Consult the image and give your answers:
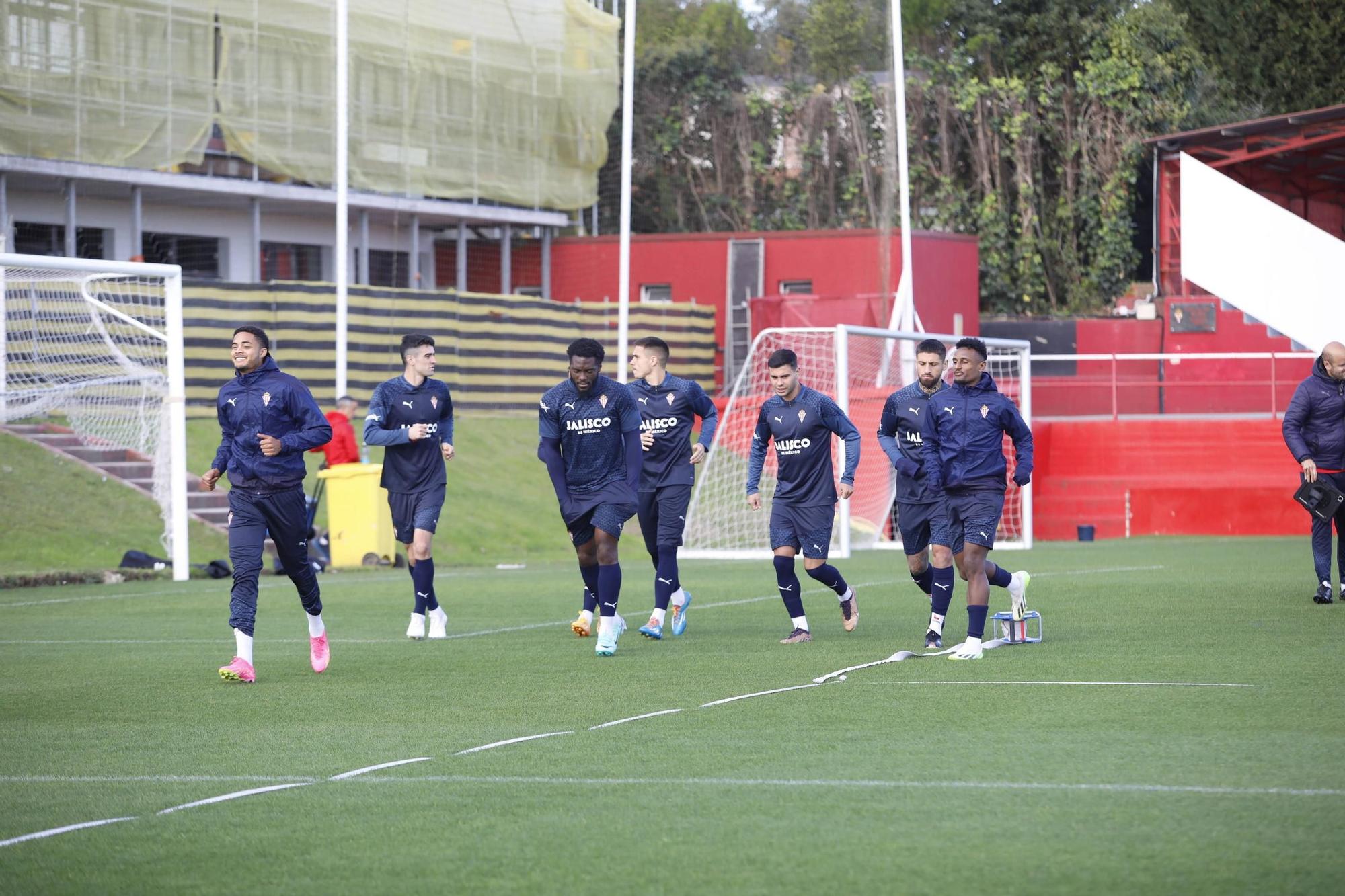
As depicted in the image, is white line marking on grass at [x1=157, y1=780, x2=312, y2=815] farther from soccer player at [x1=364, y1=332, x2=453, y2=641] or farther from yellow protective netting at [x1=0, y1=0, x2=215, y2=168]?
yellow protective netting at [x1=0, y1=0, x2=215, y2=168]

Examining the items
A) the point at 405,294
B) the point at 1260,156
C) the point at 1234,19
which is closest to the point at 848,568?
the point at 405,294

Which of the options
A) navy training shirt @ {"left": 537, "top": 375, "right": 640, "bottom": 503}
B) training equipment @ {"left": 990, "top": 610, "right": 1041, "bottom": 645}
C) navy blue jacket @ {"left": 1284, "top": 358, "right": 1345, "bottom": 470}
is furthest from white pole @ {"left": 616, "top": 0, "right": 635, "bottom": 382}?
training equipment @ {"left": 990, "top": 610, "right": 1041, "bottom": 645}

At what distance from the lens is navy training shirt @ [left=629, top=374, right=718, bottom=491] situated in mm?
13516

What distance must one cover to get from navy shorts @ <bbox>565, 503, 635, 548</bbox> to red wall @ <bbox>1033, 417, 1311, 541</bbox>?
1817cm

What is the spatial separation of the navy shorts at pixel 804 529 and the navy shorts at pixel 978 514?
1.44m

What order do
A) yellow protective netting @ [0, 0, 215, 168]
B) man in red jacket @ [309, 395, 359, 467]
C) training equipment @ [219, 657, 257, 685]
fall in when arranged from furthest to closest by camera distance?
yellow protective netting @ [0, 0, 215, 168]
man in red jacket @ [309, 395, 359, 467]
training equipment @ [219, 657, 257, 685]

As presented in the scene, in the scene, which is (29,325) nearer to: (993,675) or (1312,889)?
(993,675)

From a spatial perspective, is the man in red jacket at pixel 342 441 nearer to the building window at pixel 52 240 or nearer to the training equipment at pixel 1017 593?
the building window at pixel 52 240

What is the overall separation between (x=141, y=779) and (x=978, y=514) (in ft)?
18.3

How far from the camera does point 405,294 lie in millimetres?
30281

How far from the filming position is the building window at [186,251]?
32.4m

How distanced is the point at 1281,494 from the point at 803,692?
66.6 feet

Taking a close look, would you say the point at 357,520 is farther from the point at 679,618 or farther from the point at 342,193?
the point at 679,618

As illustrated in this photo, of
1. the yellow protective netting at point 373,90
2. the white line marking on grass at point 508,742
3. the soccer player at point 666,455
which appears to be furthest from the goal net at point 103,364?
the white line marking on grass at point 508,742
